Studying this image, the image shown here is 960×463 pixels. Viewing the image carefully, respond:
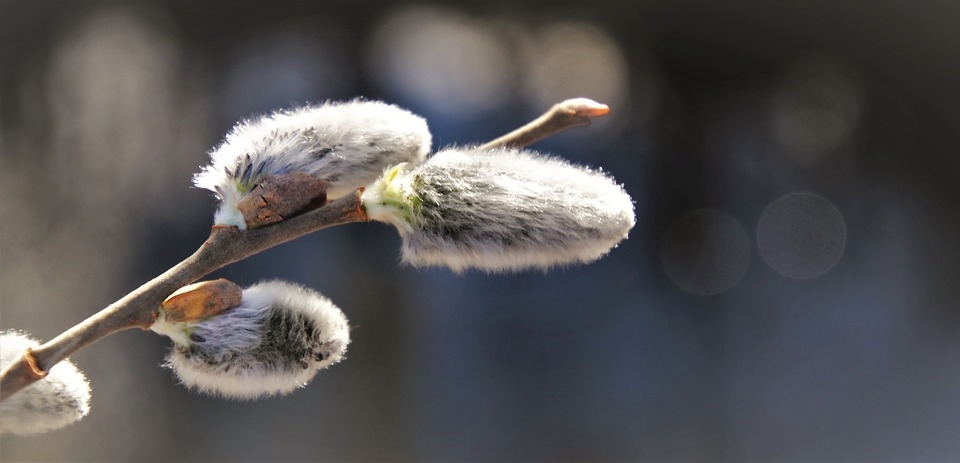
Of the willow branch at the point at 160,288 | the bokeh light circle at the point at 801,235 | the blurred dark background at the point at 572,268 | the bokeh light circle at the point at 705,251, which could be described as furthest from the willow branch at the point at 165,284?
the bokeh light circle at the point at 801,235

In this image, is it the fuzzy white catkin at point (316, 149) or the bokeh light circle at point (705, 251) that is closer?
the fuzzy white catkin at point (316, 149)

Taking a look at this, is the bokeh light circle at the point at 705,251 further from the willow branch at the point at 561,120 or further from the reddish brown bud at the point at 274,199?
the reddish brown bud at the point at 274,199

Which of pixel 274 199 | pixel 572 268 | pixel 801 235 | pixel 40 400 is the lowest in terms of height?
pixel 40 400

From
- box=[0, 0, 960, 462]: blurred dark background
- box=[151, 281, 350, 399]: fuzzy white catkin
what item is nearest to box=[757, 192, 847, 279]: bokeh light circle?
box=[0, 0, 960, 462]: blurred dark background

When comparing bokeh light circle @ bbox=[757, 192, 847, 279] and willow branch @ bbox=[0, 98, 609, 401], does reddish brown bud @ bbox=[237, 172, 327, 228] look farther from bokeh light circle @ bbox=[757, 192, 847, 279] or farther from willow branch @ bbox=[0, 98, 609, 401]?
bokeh light circle @ bbox=[757, 192, 847, 279]

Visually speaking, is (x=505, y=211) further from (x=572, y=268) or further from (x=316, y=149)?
(x=572, y=268)

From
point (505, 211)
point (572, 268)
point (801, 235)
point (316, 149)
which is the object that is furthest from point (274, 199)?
point (801, 235)
